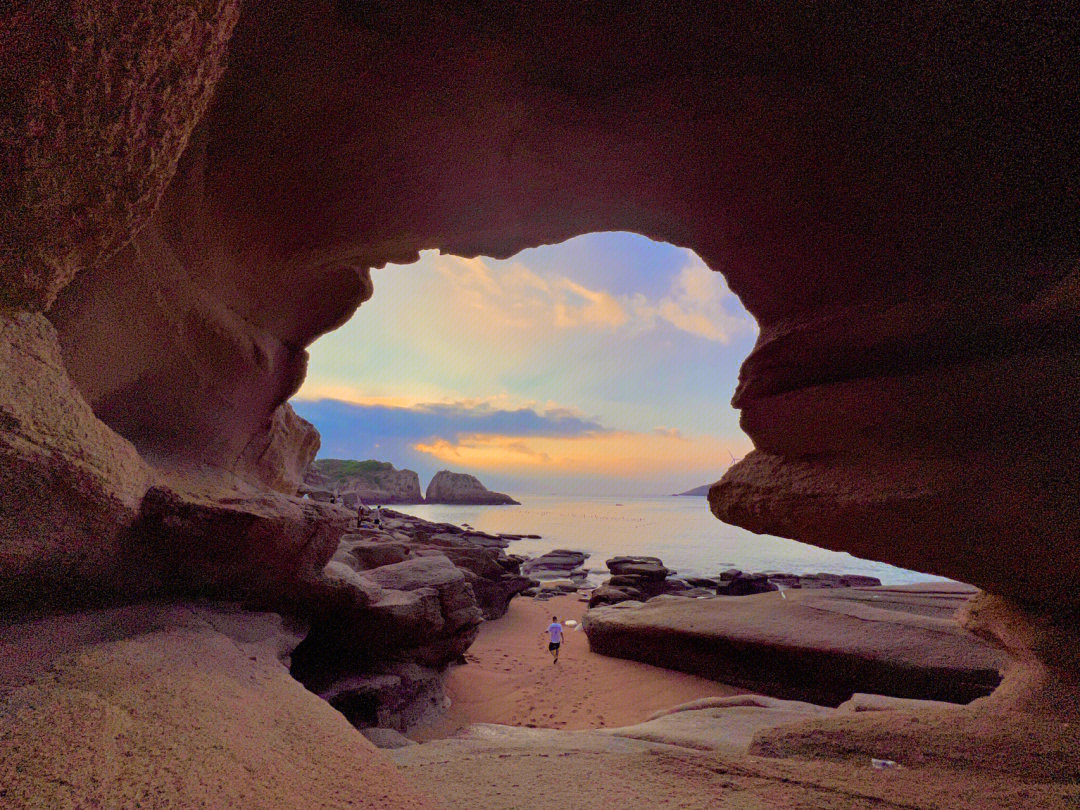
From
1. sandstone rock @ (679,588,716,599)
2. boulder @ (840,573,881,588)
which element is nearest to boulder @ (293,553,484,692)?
sandstone rock @ (679,588,716,599)

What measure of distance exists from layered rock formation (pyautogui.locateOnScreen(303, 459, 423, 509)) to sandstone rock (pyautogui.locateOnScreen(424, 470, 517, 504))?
19.9ft

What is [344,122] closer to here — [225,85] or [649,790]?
[225,85]

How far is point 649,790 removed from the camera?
7.68 feet

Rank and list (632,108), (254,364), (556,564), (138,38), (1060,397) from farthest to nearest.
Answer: (556,564)
(254,364)
(632,108)
(1060,397)
(138,38)

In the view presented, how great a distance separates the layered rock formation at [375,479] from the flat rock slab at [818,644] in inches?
2936

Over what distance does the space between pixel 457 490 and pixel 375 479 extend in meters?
21.5

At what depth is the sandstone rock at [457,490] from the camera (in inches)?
4058

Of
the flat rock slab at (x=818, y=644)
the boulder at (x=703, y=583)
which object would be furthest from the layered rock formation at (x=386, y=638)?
the boulder at (x=703, y=583)

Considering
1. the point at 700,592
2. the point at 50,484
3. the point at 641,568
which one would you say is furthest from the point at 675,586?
the point at 50,484

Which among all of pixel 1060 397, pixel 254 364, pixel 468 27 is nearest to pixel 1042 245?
pixel 1060 397

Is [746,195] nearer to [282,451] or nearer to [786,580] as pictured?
[282,451]

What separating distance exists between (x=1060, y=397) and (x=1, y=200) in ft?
15.3

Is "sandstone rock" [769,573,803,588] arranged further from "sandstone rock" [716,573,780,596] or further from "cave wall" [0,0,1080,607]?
"cave wall" [0,0,1080,607]

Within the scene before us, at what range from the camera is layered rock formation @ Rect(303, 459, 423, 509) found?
79.1 metres
